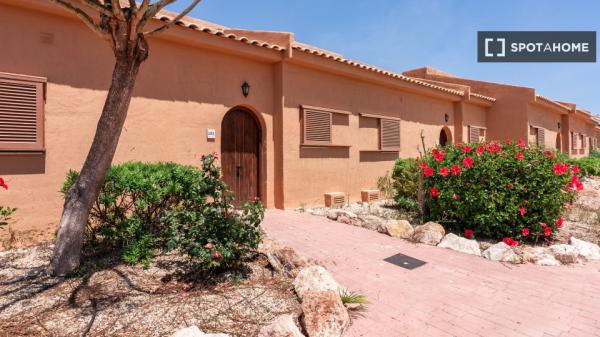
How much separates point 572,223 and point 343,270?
5.57 metres

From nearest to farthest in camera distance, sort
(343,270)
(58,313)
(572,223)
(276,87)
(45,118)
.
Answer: (58,313) → (343,270) → (45,118) → (572,223) → (276,87)

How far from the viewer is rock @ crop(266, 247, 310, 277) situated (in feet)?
12.5

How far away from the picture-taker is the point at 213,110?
668 cm

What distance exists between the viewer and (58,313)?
2873mm

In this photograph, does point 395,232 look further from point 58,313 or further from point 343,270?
Result: point 58,313

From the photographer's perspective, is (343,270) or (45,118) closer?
(343,270)

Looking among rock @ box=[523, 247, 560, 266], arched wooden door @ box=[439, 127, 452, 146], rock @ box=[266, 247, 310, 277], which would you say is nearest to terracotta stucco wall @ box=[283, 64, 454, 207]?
arched wooden door @ box=[439, 127, 452, 146]

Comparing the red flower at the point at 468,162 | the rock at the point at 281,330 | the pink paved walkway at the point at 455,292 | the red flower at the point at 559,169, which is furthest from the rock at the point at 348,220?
the rock at the point at 281,330

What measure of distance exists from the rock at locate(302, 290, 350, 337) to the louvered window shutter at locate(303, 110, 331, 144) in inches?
204

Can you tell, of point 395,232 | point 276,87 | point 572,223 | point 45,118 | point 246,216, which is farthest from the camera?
point 276,87

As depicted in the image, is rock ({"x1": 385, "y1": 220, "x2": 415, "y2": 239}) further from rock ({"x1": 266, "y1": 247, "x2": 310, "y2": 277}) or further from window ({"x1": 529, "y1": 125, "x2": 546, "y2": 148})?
window ({"x1": 529, "y1": 125, "x2": 546, "y2": 148})

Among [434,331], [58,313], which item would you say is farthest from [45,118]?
[434,331]

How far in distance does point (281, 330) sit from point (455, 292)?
2.16 meters

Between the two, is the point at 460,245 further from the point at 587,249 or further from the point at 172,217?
the point at 172,217
